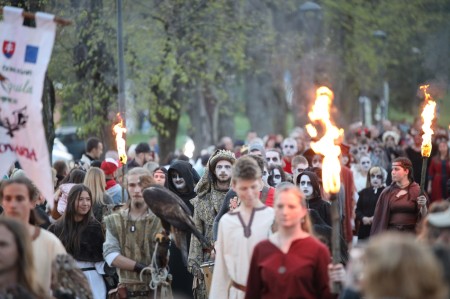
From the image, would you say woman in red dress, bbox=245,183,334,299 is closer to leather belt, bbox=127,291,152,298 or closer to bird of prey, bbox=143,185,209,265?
bird of prey, bbox=143,185,209,265

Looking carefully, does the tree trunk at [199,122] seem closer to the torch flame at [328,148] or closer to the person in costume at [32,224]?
the torch flame at [328,148]

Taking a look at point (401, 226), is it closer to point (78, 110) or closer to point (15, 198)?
point (15, 198)

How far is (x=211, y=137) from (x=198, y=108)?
2773mm

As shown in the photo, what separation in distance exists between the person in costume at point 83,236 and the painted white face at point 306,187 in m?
2.61

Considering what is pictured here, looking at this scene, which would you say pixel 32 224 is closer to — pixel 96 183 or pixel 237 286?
pixel 237 286

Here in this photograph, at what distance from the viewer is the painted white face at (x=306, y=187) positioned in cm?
1410

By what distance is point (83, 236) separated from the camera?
12.5 meters

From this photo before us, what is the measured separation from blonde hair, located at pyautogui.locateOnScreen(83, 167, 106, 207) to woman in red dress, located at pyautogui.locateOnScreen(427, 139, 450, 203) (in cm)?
905

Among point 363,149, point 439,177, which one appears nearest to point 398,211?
point 439,177

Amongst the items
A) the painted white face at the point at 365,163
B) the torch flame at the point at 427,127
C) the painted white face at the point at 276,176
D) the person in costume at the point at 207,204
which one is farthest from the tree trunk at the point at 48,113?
the painted white face at the point at 365,163

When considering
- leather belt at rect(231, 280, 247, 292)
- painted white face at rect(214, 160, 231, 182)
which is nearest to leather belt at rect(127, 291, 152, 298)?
leather belt at rect(231, 280, 247, 292)

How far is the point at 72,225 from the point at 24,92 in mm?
3078

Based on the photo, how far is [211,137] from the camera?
3934 centimetres

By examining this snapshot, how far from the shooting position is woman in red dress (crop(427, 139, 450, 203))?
22.0 m
